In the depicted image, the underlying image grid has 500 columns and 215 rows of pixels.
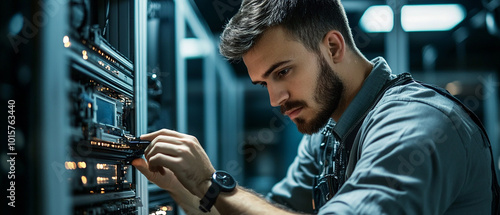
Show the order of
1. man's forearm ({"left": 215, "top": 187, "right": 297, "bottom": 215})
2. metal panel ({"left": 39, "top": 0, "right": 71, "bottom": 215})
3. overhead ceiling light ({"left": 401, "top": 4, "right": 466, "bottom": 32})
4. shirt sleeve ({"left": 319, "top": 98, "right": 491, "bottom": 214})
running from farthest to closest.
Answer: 1. overhead ceiling light ({"left": 401, "top": 4, "right": 466, "bottom": 32})
2. man's forearm ({"left": 215, "top": 187, "right": 297, "bottom": 215})
3. shirt sleeve ({"left": 319, "top": 98, "right": 491, "bottom": 214})
4. metal panel ({"left": 39, "top": 0, "right": 71, "bottom": 215})

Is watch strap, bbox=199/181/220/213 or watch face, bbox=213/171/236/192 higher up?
watch face, bbox=213/171/236/192

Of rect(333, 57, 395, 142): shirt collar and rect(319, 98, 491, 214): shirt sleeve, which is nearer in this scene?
rect(319, 98, 491, 214): shirt sleeve

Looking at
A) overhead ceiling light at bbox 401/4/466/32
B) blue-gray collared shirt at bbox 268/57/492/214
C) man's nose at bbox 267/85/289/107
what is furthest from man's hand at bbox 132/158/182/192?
overhead ceiling light at bbox 401/4/466/32

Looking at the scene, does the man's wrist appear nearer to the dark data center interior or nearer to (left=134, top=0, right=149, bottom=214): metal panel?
the dark data center interior

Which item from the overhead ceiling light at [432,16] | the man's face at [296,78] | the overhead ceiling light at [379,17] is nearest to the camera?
the man's face at [296,78]

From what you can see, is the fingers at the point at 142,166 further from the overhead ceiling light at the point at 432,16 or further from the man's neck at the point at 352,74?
the overhead ceiling light at the point at 432,16

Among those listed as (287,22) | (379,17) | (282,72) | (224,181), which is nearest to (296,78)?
(282,72)

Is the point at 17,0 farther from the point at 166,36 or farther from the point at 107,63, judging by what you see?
the point at 166,36

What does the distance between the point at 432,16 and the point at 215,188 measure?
3.03 m

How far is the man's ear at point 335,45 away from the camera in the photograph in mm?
1195

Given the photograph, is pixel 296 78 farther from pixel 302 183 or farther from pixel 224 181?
pixel 302 183

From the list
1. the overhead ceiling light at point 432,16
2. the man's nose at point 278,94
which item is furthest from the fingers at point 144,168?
the overhead ceiling light at point 432,16

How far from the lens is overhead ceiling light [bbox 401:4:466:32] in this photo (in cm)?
320

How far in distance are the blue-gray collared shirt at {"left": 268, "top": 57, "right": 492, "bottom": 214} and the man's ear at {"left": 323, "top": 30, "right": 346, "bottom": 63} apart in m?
0.20
